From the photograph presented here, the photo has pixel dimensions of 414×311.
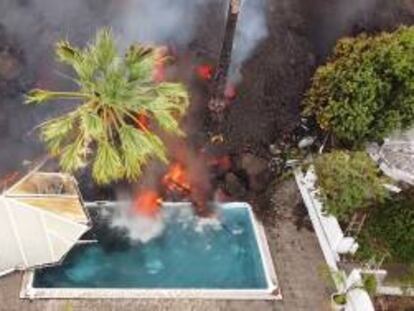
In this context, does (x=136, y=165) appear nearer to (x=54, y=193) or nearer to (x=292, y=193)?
(x=54, y=193)

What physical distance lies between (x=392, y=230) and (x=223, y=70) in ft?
23.5

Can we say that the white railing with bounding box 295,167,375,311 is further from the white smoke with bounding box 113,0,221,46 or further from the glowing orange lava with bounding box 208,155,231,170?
the white smoke with bounding box 113,0,221,46

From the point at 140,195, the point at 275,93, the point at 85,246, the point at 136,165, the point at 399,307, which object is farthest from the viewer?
the point at 275,93

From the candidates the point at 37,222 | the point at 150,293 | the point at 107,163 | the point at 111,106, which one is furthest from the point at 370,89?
the point at 37,222

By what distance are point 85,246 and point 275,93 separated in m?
9.40

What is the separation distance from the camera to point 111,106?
1906 cm

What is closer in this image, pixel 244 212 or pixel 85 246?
pixel 85 246

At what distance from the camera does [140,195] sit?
23062 mm

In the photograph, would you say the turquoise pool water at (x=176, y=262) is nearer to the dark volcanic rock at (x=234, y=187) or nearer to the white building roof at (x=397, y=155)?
the dark volcanic rock at (x=234, y=187)

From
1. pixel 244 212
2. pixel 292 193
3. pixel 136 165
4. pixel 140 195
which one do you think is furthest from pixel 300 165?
pixel 136 165

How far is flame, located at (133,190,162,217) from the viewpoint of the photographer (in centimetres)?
2269

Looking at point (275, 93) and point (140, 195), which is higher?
point (275, 93)

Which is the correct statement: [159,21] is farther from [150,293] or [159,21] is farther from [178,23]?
[150,293]

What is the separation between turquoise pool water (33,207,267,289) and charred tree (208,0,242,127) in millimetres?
3735
